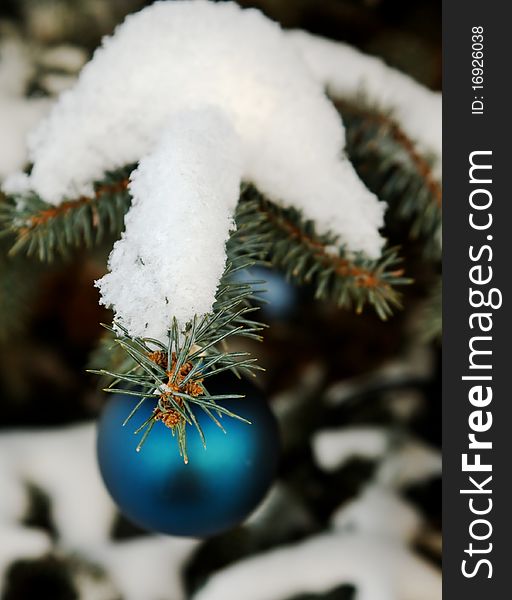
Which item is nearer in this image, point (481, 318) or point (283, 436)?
point (481, 318)

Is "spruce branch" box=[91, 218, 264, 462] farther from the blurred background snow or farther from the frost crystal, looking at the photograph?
the blurred background snow

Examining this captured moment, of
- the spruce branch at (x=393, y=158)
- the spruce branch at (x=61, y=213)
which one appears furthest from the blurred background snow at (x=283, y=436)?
the spruce branch at (x=393, y=158)

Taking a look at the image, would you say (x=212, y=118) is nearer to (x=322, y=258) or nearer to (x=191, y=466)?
(x=322, y=258)

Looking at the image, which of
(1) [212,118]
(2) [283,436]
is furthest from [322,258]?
(2) [283,436]

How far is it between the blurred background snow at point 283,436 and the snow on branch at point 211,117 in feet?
0.26

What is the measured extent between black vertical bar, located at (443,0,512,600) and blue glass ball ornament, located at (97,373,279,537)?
0.17m

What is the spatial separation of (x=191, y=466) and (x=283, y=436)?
31 cm

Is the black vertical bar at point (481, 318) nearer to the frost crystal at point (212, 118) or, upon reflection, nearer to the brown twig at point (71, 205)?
the frost crystal at point (212, 118)

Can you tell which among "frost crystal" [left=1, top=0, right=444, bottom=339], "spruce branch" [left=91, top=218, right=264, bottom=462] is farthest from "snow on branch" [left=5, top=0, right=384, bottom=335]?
"spruce branch" [left=91, top=218, right=264, bottom=462]

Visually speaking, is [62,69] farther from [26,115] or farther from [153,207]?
[153,207]

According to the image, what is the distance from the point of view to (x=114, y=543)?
64 centimetres

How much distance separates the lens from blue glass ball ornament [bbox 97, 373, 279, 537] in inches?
17.1

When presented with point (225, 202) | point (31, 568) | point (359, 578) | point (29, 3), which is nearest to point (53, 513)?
point (31, 568)

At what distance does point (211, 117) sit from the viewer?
44cm
